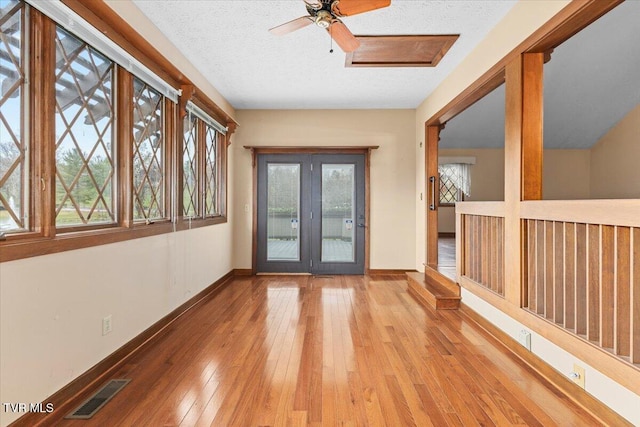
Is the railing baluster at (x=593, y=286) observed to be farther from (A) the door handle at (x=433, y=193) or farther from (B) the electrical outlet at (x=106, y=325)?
(B) the electrical outlet at (x=106, y=325)

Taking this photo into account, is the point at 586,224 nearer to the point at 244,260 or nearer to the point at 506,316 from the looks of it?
the point at 506,316

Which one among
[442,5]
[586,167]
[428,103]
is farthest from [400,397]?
[586,167]

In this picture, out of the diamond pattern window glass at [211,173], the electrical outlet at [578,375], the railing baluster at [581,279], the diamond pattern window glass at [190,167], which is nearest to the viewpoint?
the electrical outlet at [578,375]

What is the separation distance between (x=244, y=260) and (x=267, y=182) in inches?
53.7

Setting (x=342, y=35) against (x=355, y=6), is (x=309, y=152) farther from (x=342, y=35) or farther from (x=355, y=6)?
(x=355, y=6)

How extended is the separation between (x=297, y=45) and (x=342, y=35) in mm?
978

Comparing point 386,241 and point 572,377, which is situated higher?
point 386,241

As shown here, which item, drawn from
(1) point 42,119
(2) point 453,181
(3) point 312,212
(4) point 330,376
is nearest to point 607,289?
(4) point 330,376

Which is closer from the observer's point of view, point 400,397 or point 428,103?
point 400,397

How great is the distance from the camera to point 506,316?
292 cm

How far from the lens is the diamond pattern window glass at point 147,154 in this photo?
296 cm

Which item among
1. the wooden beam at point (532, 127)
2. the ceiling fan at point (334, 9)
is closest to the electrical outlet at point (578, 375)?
the wooden beam at point (532, 127)

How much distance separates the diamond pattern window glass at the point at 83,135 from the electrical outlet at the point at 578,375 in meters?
3.27

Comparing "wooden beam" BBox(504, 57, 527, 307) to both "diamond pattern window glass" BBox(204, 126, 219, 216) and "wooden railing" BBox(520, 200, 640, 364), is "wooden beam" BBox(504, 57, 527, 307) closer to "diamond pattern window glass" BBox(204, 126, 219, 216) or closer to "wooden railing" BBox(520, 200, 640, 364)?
"wooden railing" BBox(520, 200, 640, 364)
